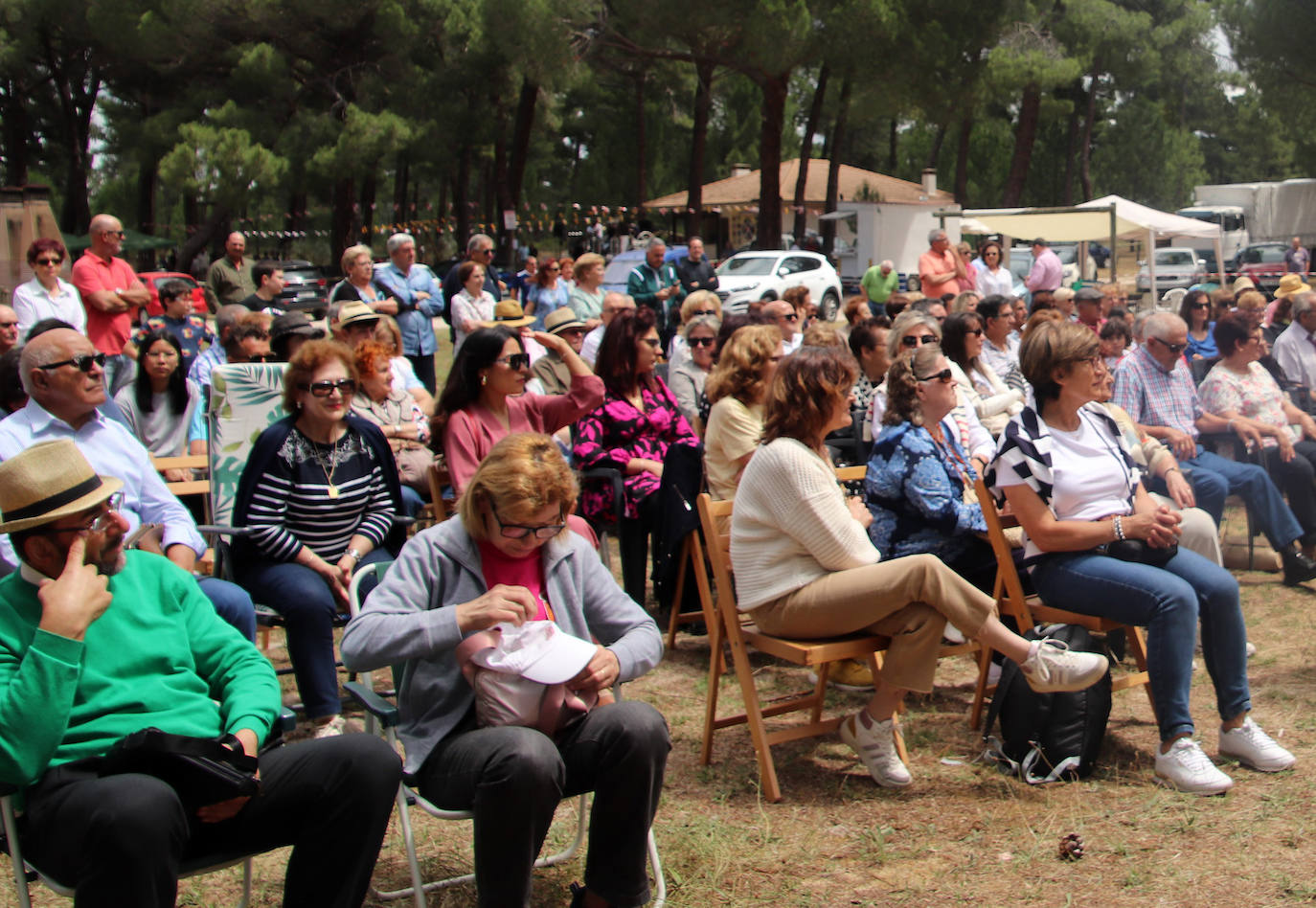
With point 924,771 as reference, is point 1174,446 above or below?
above

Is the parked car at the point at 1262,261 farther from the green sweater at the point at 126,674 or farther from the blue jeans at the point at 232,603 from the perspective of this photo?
the green sweater at the point at 126,674

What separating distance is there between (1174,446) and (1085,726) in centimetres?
300

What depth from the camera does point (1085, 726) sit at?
13.2 feet

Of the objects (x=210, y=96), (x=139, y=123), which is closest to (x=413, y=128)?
(x=210, y=96)

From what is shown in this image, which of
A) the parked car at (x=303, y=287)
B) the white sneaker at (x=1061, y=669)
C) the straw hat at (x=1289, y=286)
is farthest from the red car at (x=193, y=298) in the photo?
the straw hat at (x=1289, y=286)

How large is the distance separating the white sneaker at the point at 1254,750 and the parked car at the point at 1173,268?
878 inches

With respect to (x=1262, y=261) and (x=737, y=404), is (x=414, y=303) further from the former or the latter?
(x=1262, y=261)

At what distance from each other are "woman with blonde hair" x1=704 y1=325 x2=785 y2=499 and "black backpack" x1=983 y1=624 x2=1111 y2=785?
158cm

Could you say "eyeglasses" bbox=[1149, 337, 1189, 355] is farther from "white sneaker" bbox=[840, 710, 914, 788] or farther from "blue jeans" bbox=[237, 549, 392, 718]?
"blue jeans" bbox=[237, 549, 392, 718]

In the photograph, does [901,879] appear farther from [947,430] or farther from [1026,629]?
[947,430]

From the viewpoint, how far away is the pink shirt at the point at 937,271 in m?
12.9

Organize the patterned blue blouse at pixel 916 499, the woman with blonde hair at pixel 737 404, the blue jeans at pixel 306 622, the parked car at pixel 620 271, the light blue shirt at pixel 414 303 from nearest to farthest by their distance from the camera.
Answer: the blue jeans at pixel 306 622, the patterned blue blouse at pixel 916 499, the woman with blonde hair at pixel 737 404, the light blue shirt at pixel 414 303, the parked car at pixel 620 271

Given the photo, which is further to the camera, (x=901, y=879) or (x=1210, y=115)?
(x=1210, y=115)

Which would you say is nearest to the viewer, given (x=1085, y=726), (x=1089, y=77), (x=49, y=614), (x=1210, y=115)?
(x=49, y=614)
